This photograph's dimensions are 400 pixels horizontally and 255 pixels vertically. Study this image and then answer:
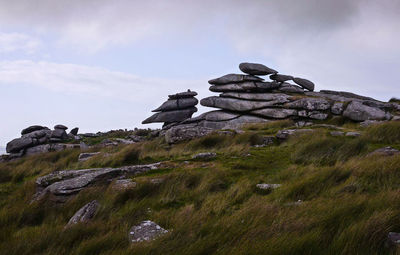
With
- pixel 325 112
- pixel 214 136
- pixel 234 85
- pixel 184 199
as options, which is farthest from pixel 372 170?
pixel 234 85

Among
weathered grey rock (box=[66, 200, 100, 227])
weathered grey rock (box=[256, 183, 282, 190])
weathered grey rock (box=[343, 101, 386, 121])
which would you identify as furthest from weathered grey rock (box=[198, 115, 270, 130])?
weathered grey rock (box=[66, 200, 100, 227])

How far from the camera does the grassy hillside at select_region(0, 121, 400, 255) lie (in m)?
3.43

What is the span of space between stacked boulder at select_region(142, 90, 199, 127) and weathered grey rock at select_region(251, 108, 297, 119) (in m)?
9.61

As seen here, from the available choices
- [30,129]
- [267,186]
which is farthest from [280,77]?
[30,129]

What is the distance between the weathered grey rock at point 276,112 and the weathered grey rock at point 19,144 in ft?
80.0

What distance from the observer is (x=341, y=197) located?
4789 millimetres

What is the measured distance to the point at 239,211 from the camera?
462cm

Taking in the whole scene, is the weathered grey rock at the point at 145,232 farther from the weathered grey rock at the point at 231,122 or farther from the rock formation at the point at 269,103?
the weathered grey rock at the point at 231,122

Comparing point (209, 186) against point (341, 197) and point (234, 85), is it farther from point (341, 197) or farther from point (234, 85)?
point (234, 85)

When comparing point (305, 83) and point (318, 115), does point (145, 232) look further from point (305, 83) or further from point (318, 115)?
point (305, 83)

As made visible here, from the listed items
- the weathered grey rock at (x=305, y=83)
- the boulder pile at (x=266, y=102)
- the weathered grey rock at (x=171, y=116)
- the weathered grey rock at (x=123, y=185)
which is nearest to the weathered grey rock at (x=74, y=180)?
the weathered grey rock at (x=123, y=185)

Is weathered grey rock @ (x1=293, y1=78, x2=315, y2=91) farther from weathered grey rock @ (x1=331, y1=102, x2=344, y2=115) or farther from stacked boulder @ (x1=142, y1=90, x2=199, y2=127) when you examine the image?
stacked boulder @ (x1=142, y1=90, x2=199, y2=127)

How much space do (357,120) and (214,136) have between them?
12491 millimetres

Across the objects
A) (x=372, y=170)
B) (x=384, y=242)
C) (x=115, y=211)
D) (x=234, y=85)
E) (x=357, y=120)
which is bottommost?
(x=115, y=211)
